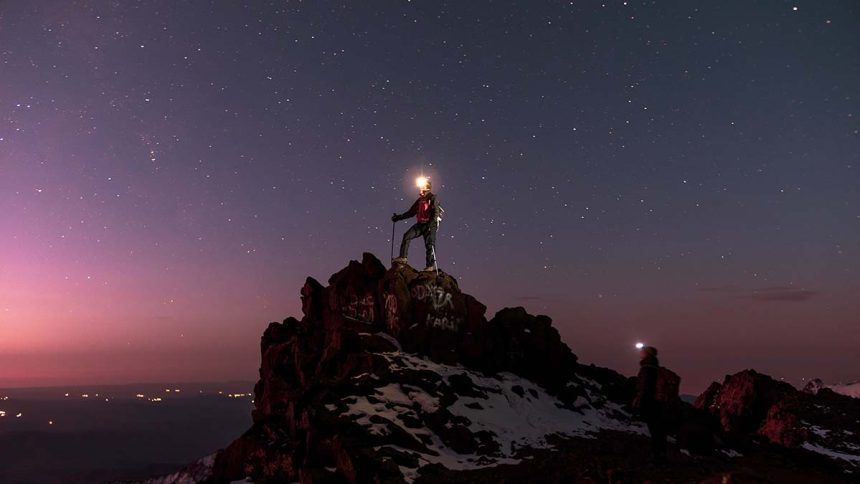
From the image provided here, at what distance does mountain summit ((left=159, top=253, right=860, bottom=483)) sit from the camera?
18.4 metres

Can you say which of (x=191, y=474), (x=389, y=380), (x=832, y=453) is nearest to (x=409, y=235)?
(x=389, y=380)

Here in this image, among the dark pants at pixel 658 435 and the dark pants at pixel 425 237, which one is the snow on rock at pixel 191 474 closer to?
the dark pants at pixel 425 237

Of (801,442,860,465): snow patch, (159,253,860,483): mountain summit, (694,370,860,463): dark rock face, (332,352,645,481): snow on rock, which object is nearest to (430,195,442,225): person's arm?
(159,253,860,483): mountain summit

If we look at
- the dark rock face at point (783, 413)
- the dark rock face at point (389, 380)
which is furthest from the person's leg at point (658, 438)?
the dark rock face at point (783, 413)

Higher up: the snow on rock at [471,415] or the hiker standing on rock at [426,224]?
the hiker standing on rock at [426,224]

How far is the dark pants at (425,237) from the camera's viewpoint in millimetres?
38188

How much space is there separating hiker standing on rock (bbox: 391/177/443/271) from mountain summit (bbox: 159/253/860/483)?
140 centimetres

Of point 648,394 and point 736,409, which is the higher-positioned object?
point 648,394

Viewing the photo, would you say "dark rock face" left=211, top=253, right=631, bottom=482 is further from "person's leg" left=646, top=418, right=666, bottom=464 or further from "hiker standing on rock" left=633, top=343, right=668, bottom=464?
"hiker standing on rock" left=633, top=343, right=668, bottom=464

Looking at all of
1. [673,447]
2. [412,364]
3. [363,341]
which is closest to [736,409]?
[673,447]

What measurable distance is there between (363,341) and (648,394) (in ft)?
65.0

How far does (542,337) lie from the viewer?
126ft

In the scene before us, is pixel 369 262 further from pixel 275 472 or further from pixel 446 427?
pixel 275 472

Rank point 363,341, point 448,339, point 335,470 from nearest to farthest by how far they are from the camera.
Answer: point 335,470, point 363,341, point 448,339
